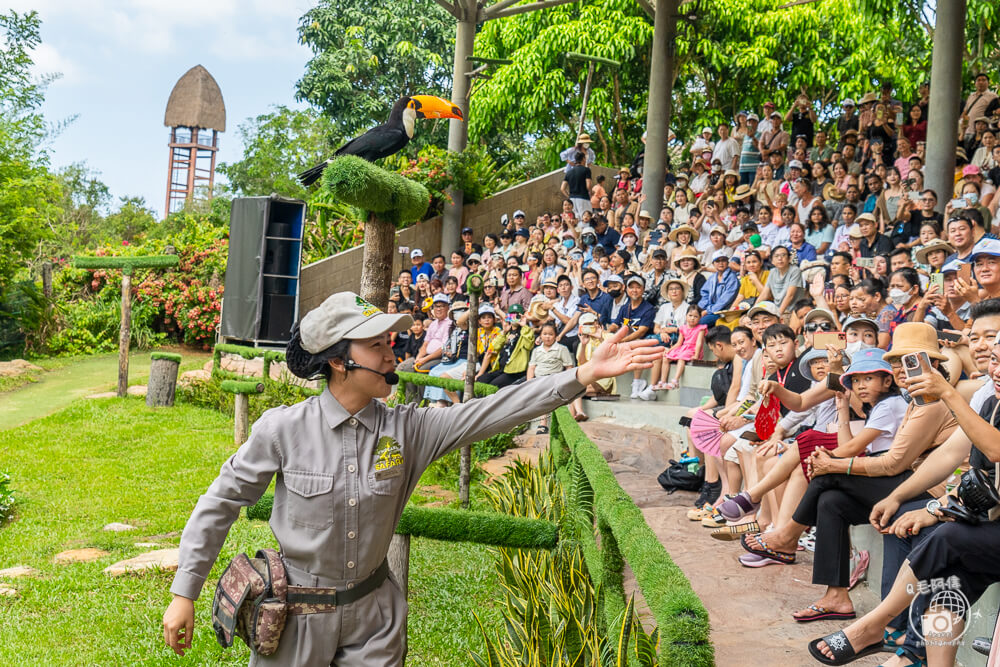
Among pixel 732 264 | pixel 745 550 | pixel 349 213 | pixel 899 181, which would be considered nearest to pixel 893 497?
pixel 745 550

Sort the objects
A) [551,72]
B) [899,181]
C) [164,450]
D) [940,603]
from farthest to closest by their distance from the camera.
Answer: [551,72], [164,450], [899,181], [940,603]

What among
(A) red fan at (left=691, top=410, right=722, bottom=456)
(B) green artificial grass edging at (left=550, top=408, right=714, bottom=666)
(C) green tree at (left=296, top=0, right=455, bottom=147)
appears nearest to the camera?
(B) green artificial grass edging at (left=550, top=408, right=714, bottom=666)

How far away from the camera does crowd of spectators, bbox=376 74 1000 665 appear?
3.60 m

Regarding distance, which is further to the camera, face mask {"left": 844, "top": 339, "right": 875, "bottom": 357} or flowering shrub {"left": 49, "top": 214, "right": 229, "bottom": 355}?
flowering shrub {"left": 49, "top": 214, "right": 229, "bottom": 355}

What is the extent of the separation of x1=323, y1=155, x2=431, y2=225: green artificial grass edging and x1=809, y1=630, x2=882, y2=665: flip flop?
539cm

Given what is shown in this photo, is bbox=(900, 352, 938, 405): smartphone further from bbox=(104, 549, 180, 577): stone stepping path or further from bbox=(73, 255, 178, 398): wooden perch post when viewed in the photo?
bbox=(73, 255, 178, 398): wooden perch post

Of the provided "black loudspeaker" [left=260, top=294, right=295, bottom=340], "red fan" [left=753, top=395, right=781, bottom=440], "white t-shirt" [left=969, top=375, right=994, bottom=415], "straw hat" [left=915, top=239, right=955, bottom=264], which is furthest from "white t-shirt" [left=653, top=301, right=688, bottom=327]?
"black loudspeaker" [left=260, top=294, right=295, bottom=340]

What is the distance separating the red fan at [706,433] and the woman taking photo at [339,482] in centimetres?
351

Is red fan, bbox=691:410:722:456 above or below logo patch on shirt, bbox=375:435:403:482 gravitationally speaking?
below

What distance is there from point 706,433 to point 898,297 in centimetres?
186

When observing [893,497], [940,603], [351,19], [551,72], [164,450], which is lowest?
[164,450]

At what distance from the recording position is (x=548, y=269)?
12.1 metres

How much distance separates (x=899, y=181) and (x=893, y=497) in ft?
22.4

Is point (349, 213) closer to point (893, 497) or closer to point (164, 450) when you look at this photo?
point (164, 450)
